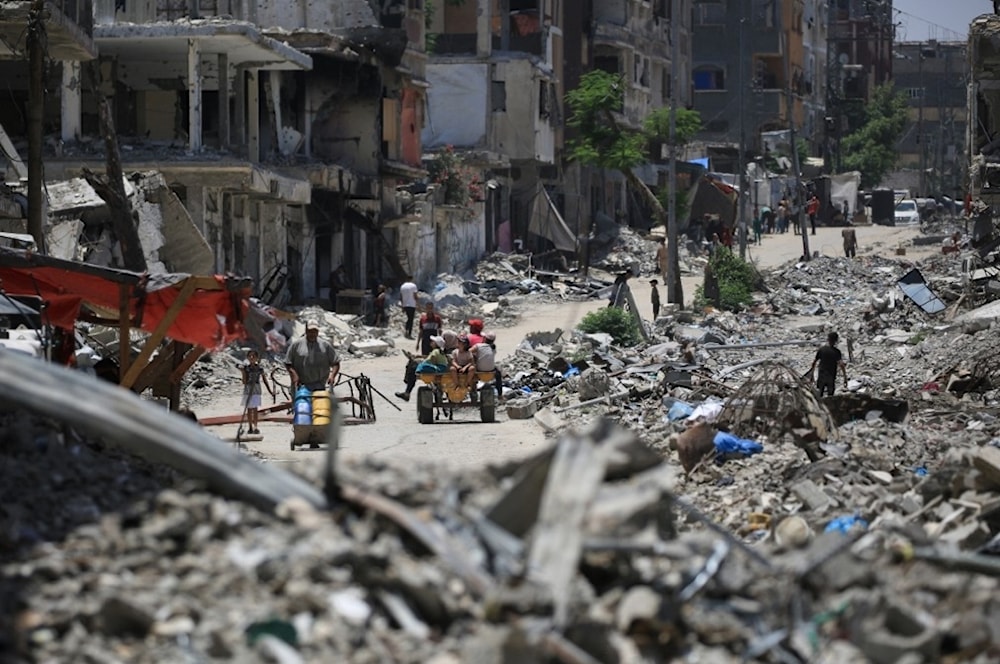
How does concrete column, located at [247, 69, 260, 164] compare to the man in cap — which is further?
concrete column, located at [247, 69, 260, 164]

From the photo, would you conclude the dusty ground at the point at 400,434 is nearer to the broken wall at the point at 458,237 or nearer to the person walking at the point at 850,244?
the broken wall at the point at 458,237

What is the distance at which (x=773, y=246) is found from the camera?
59094 millimetres

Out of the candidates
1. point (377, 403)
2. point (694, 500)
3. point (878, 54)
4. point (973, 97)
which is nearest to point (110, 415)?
point (694, 500)

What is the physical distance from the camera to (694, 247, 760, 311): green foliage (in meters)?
37.9

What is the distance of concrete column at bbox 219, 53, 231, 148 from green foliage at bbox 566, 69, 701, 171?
14059 mm

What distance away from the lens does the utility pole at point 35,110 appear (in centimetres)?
1925

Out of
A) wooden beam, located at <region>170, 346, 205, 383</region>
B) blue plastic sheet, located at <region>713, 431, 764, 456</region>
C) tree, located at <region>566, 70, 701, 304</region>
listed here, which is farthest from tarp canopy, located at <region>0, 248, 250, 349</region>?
tree, located at <region>566, 70, 701, 304</region>

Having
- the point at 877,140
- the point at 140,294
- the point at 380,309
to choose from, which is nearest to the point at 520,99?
the point at 380,309

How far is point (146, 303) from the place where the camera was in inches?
643

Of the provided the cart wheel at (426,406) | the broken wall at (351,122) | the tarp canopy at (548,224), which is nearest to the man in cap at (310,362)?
the cart wheel at (426,406)

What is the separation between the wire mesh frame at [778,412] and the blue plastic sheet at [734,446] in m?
0.44

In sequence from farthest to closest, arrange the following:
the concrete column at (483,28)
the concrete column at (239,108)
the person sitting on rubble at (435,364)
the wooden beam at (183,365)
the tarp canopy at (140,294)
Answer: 1. the concrete column at (483,28)
2. the concrete column at (239,108)
3. the person sitting on rubble at (435,364)
4. the wooden beam at (183,365)
5. the tarp canopy at (140,294)

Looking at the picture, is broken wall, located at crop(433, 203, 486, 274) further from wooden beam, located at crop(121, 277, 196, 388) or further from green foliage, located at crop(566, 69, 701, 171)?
wooden beam, located at crop(121, 277, 196, 388)

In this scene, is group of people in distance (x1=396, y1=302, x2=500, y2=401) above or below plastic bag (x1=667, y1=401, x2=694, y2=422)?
above
